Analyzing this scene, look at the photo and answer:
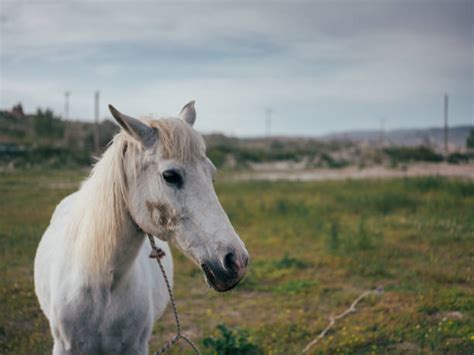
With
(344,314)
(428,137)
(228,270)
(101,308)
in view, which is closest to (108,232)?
(101,308)

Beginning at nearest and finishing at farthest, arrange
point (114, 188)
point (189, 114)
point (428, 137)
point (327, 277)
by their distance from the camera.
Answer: point (114, 188) < point (189, 114) < point (327, 277) < point (428, 137)

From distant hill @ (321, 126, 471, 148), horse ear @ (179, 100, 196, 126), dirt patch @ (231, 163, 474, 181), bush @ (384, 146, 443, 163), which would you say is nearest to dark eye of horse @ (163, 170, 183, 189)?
horse ear @ (179, 100, 196, 126)

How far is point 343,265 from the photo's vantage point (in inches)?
259

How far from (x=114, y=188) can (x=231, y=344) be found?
232 cm

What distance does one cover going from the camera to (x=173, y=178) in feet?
6.47

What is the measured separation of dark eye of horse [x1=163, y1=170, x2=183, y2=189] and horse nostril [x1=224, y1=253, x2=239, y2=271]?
1.44ft

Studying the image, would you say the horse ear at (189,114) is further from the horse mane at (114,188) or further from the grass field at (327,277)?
the grass field at (327,277)

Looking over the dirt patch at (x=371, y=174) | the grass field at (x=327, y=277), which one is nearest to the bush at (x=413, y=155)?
the dirt patch at (x=371, y=174)

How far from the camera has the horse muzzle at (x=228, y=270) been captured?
1.78m

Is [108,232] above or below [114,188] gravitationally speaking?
below

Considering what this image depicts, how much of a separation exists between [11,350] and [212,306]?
239 cm

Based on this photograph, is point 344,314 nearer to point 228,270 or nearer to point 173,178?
point 228,270

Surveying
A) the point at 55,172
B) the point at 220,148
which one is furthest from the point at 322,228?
the point at 220,148

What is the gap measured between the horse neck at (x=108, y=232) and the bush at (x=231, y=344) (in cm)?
191
